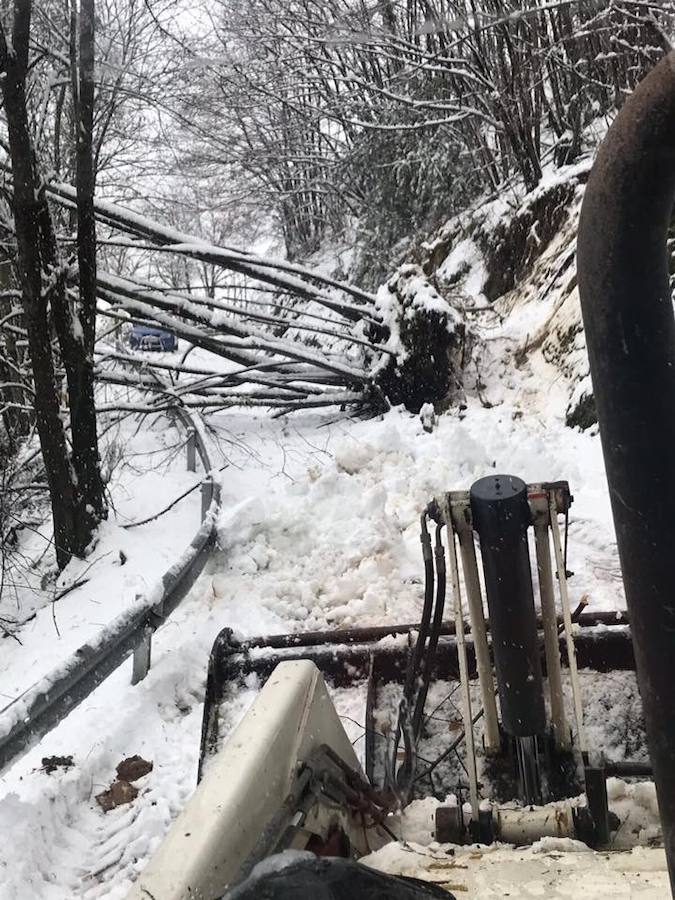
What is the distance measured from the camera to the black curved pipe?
2.46 ft

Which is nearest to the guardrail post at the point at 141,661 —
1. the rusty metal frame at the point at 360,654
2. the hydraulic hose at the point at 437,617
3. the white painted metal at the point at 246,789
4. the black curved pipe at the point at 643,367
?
the rusty metal frame at the point at 360,654

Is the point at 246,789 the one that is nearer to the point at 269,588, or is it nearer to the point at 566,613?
the point at 566,613

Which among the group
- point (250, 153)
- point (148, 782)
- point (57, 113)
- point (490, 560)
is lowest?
point (148, 782)

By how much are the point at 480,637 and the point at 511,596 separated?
1.04ft

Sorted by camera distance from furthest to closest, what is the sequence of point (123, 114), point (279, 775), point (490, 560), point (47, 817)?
point (123, 114) → point (47, 817) → point (490, 560) → point (279, 775)

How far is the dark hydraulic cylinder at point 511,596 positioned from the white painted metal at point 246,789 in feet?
2.06

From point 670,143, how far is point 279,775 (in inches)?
63.5

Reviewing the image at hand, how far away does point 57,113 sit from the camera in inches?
326

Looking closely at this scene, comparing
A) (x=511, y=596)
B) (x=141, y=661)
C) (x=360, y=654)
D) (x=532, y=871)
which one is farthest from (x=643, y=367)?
(x=141, y=661)

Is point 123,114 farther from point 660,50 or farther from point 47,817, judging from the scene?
point 47,817

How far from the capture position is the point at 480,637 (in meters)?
2.65

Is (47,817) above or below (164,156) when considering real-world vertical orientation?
below

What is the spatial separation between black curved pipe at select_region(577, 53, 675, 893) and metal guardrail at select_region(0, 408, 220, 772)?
2759 mm

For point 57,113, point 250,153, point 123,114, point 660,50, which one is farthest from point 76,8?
point 250,153
